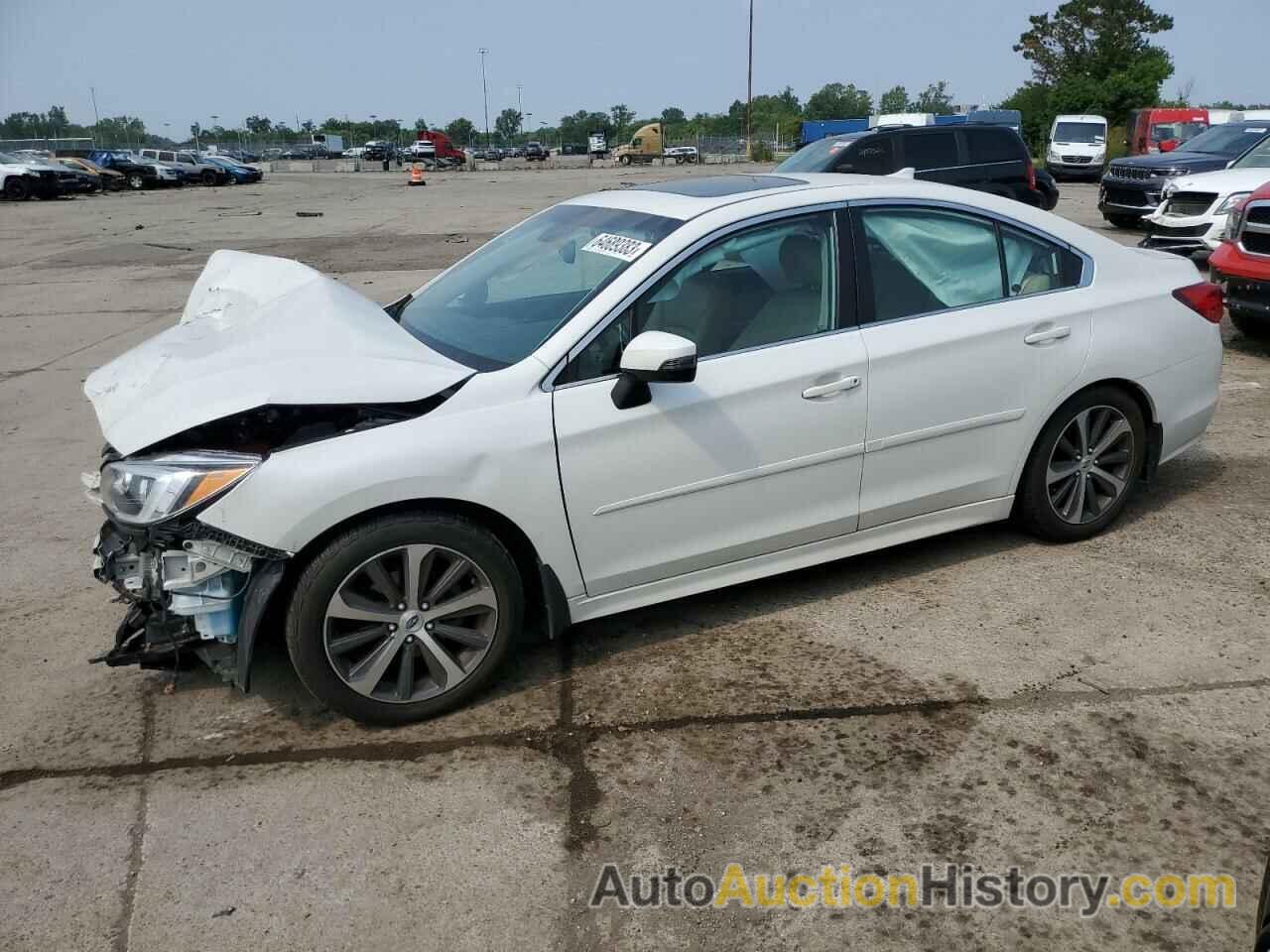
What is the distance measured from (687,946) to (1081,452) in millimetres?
2897

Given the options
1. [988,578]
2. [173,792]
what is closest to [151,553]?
[173,792]

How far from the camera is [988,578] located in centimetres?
432

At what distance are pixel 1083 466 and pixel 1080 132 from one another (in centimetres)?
3324

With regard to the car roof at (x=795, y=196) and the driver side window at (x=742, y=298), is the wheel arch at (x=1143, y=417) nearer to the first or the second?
the car roof at (x=795, y=196)

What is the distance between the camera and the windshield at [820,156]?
13305mm

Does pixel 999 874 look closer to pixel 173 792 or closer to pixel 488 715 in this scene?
pixel 488 715

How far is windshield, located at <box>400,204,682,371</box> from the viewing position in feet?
12.1

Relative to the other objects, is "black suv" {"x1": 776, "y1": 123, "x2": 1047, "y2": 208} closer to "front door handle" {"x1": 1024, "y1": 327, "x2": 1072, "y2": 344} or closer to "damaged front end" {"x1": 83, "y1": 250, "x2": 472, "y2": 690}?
"front door handle" {"x1": 1024, "y1": 327, "x2": 1072, "y2": 344}

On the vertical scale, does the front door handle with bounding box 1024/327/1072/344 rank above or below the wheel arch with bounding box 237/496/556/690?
above

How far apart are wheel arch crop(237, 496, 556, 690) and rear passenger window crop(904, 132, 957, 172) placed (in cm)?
1108

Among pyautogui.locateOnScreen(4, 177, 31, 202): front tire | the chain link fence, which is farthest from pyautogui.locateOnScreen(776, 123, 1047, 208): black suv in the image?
the chain link fence

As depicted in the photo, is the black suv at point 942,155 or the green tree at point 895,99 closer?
the black suv at point 942,155

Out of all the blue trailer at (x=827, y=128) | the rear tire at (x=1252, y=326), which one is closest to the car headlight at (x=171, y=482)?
the rear tire at (x=1252, y=326)

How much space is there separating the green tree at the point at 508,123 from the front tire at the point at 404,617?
14391 centimetres
